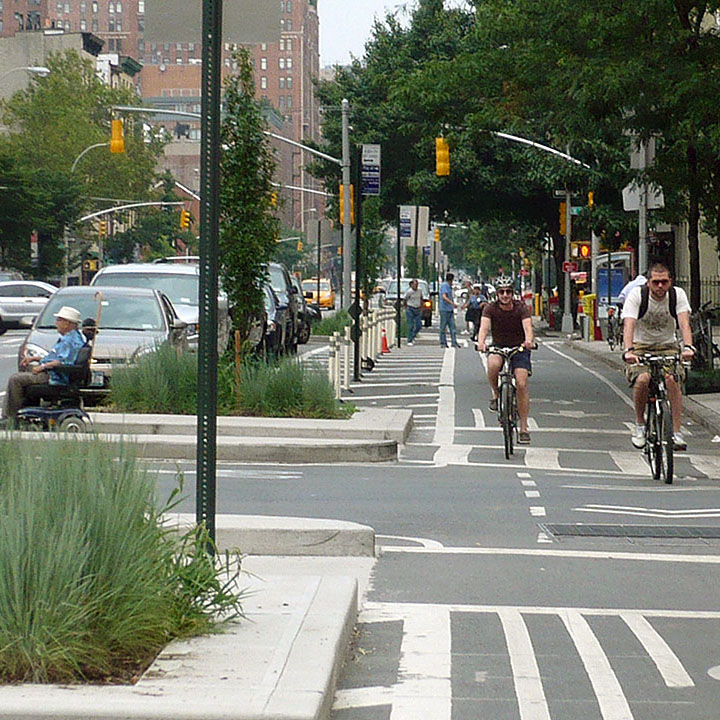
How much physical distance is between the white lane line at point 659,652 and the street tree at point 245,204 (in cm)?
1221

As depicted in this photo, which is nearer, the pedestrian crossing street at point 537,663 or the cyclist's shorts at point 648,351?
the pedestrian crossing street at point 537,663

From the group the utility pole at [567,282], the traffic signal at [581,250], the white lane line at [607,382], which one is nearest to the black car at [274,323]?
the white lane line at [607,382]

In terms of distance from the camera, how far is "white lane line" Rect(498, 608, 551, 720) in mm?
6094

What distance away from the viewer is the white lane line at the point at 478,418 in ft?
65.9

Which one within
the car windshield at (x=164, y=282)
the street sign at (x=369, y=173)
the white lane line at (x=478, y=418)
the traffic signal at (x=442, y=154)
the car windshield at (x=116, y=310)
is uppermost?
the traffic signal at (x=442, y=154)

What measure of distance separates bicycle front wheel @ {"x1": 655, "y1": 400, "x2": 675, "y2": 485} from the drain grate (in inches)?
101

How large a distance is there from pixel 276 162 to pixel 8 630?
15395 millimetres

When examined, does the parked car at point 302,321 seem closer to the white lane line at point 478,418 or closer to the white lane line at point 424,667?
the white lane line at point 478,418

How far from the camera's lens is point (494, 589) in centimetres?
873

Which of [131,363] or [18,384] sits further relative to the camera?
[131,363]

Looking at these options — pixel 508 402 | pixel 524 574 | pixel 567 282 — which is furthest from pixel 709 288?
pixel 524 574

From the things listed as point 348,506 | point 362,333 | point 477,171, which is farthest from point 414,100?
point 477,171

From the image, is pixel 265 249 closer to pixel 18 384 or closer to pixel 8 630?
pixel 18 384

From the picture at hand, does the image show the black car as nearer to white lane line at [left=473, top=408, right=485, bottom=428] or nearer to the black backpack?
white lane line at [left=473, top=408, right=485, bottom=428]
